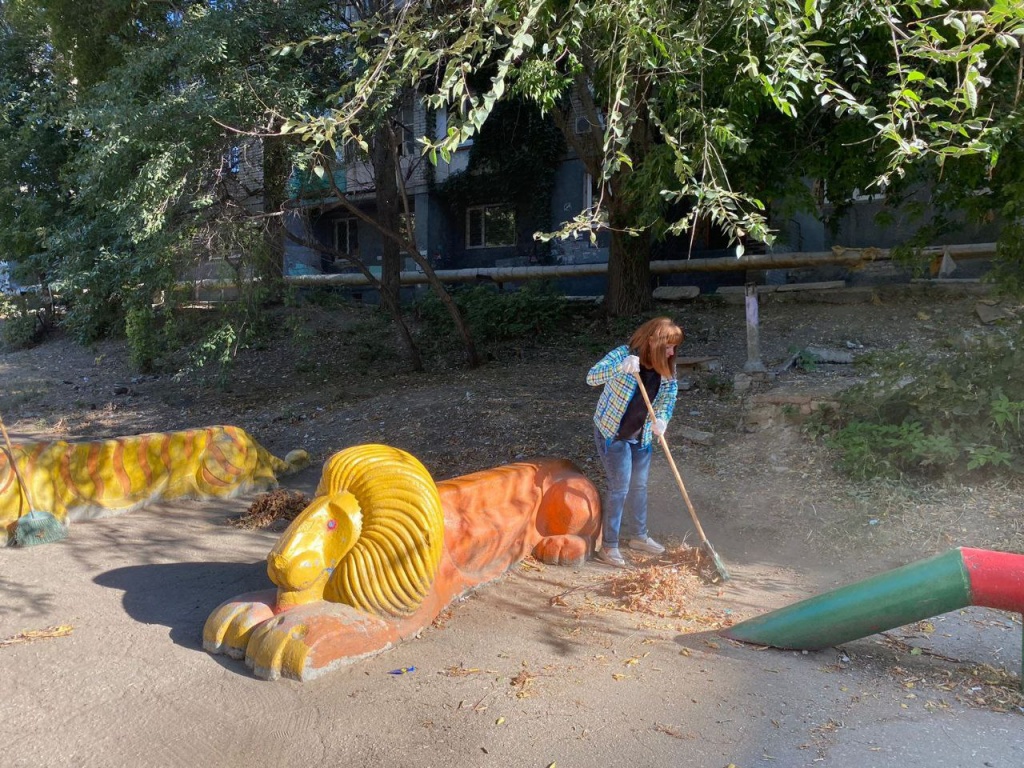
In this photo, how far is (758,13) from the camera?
16.2ft

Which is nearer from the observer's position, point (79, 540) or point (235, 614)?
point (235, 614)

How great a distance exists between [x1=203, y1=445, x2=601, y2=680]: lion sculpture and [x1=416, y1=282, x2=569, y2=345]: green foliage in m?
8.00

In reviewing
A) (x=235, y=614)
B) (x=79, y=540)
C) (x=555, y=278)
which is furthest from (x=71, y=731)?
(x=555, y=278)

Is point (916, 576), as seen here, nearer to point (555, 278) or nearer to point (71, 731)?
point (71, 731)

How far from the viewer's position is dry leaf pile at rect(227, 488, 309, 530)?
242 inches

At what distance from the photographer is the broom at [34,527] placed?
5.55 metres

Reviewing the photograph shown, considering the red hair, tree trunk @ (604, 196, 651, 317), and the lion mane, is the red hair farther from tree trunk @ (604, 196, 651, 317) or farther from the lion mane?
tree trunk @ (604, 196, 651, 317)

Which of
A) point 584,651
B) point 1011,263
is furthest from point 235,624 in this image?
point 1011,263

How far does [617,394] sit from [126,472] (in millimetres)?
4254

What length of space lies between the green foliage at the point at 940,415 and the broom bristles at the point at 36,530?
6086mm

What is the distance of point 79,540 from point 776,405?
5984 mm

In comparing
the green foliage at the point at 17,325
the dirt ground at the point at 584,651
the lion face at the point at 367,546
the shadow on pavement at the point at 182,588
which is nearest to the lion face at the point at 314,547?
the lion face at the point at 367,546

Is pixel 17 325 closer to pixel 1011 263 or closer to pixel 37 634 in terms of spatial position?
pixel 37 634

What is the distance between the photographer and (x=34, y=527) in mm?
5582
